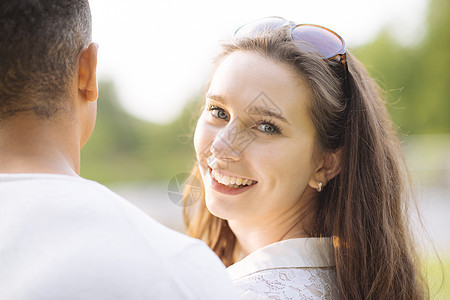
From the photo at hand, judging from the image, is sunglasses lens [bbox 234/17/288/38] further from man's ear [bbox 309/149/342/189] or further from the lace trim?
the lace trim

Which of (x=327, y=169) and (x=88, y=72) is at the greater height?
(x=88, y=72)

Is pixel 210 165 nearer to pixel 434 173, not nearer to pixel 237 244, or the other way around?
pixel 237 244

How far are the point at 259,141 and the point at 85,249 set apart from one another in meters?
1.14

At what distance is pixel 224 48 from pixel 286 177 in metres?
0.75

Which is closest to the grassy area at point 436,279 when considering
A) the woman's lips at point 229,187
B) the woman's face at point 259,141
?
the woman's face at point 259,141

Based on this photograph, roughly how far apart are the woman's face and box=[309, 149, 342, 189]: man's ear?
1.2 inches

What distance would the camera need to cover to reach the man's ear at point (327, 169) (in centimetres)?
217

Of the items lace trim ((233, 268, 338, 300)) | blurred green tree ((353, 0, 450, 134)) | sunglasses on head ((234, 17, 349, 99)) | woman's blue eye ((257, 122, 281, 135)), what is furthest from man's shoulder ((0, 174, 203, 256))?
blurred green tree ((353, 0, 450, 134))

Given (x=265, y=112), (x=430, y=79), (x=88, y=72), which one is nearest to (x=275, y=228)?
(x=265, y=112)

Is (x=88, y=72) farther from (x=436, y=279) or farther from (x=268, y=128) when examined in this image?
(x=436, y=279)

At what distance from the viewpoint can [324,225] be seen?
212cm

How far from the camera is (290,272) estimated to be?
1.86 meters

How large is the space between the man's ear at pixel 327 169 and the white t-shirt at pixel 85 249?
111 cm

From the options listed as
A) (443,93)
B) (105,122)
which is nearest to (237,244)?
(443,93)
